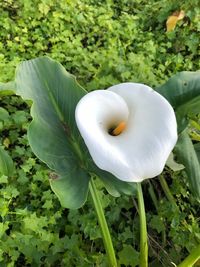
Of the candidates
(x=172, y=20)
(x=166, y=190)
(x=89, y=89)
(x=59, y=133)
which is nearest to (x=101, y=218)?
(x=59, y=133)

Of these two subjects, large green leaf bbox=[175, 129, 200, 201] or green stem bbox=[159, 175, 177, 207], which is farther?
green stem bbox=[159, 175, 177, 207]

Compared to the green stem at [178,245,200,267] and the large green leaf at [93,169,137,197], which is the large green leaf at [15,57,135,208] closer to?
the large green leaf at [93,169,137,197]

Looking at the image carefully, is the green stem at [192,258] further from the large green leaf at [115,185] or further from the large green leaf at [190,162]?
the large green leaf at [115,185]

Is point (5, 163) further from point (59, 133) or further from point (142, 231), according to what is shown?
point (142, 231)

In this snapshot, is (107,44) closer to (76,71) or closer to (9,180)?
(76,71)

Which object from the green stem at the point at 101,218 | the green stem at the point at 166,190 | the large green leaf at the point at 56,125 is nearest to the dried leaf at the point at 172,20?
the green stem at the point at 166,190

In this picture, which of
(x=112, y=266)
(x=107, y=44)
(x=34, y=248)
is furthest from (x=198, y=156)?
(x=107, y=44)

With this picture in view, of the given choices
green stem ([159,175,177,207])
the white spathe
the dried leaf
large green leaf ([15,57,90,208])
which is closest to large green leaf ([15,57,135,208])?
large green leaf ([15,57,90,208])
